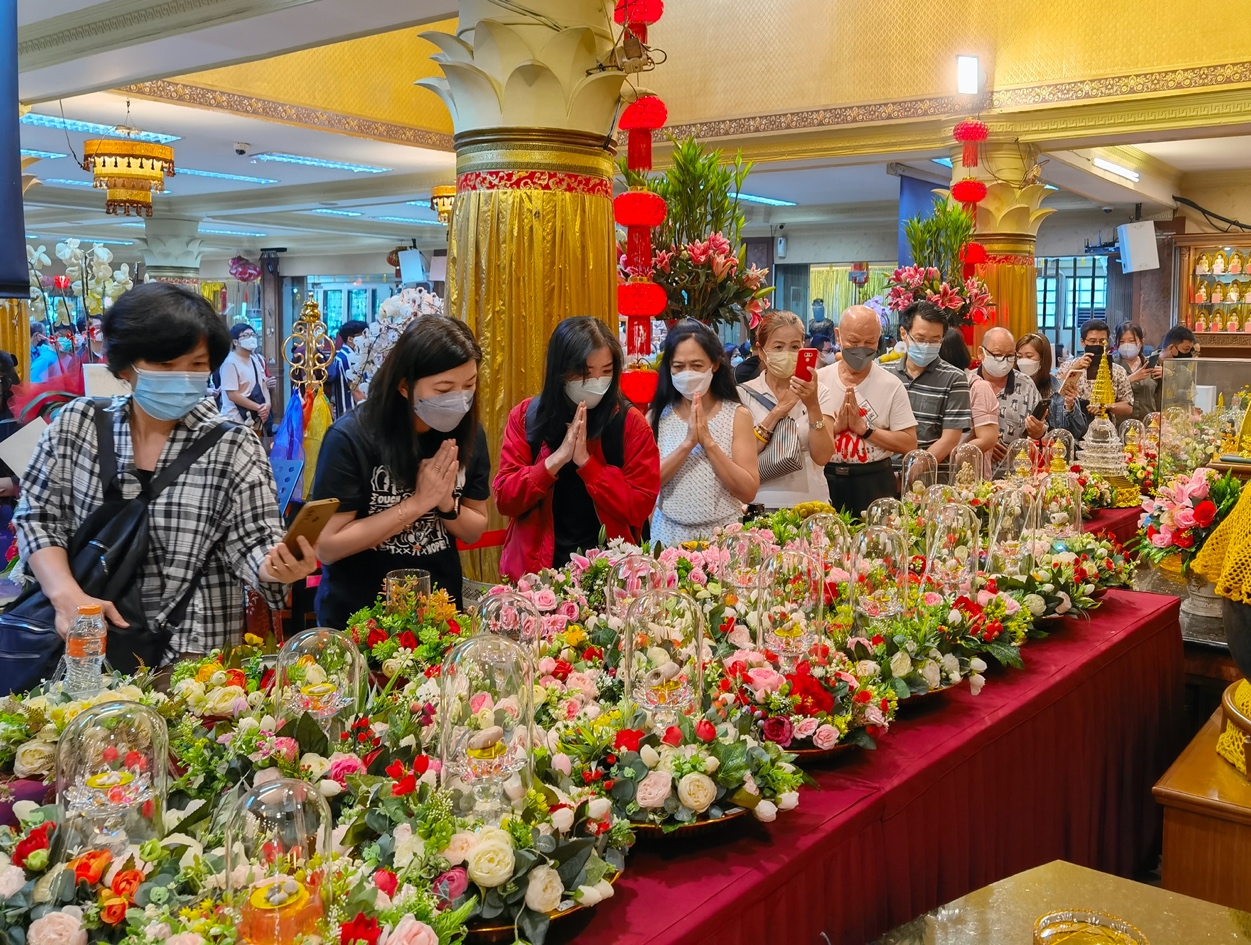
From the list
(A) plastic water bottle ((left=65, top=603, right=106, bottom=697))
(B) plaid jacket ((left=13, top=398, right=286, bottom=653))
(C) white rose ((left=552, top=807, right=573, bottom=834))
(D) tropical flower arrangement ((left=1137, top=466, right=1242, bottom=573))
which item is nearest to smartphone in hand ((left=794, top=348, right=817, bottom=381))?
(D) tropical flower arrangement ((left=1137, top=466, right=1242, bottom=573))

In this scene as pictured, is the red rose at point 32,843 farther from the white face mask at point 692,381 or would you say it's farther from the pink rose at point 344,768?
the white face mask at point 692,381

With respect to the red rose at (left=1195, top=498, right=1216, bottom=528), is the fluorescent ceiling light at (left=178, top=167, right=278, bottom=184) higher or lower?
higher

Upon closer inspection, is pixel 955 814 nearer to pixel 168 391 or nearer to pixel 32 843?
pixel 32 843

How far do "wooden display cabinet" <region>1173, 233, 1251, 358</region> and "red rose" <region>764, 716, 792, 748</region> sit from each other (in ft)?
39.7

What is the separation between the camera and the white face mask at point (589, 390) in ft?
10.3

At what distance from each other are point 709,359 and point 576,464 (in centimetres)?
67

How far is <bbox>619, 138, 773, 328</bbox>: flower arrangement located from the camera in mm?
4105

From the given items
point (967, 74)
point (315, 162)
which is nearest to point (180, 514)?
point (967, 74)

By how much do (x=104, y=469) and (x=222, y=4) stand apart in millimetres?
5168

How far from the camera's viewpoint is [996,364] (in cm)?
592

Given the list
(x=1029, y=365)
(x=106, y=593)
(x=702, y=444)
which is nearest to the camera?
(x=106, y=593)

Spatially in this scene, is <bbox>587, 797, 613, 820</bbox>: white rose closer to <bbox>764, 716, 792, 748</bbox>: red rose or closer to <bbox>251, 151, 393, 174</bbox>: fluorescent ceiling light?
<bbox>764, 716, 792, 748</bbox>: red rose

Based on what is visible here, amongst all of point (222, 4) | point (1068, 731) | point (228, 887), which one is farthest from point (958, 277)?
point (228, 887)

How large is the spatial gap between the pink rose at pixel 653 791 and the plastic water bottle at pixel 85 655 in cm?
97
